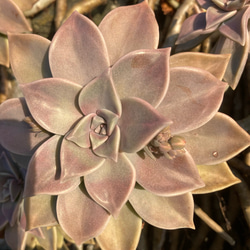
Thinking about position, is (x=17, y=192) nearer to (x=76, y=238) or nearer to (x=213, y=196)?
(x=76, y=238)

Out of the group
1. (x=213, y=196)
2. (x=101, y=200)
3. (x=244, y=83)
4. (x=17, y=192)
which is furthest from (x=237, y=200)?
(x=17, y=192)

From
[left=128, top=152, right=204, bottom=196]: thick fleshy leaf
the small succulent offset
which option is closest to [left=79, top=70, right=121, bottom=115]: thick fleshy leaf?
the small succulent offset

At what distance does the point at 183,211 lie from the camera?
56 cm

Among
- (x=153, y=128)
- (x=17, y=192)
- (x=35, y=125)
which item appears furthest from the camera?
(x=17, y=192)

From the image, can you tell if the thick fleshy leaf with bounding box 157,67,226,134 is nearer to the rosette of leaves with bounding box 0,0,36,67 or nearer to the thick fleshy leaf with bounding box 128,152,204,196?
the thick fleshy leaf with bounding box 128,152,204,196

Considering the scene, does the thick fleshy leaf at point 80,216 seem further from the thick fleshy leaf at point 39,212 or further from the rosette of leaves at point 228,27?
the rosette of leaves at point 228,27

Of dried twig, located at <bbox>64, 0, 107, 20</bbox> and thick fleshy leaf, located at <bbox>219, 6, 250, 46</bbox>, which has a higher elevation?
thick fleshy leaf, located at <bbox>219, 6, 250, 46</bbox>

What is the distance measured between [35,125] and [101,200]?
0.18m

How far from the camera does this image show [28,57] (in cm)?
58

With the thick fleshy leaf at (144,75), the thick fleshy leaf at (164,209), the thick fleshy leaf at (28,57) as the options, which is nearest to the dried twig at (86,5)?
the thick fleshy leaf at (28,57)

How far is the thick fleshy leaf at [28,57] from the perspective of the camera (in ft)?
1.85

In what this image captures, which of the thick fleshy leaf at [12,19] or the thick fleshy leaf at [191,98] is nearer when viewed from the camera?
the thick fleshy leaf at [191,98]

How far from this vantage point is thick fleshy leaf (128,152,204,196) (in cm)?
51

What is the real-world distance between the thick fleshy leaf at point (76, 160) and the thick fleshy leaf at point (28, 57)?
0.15 metres
